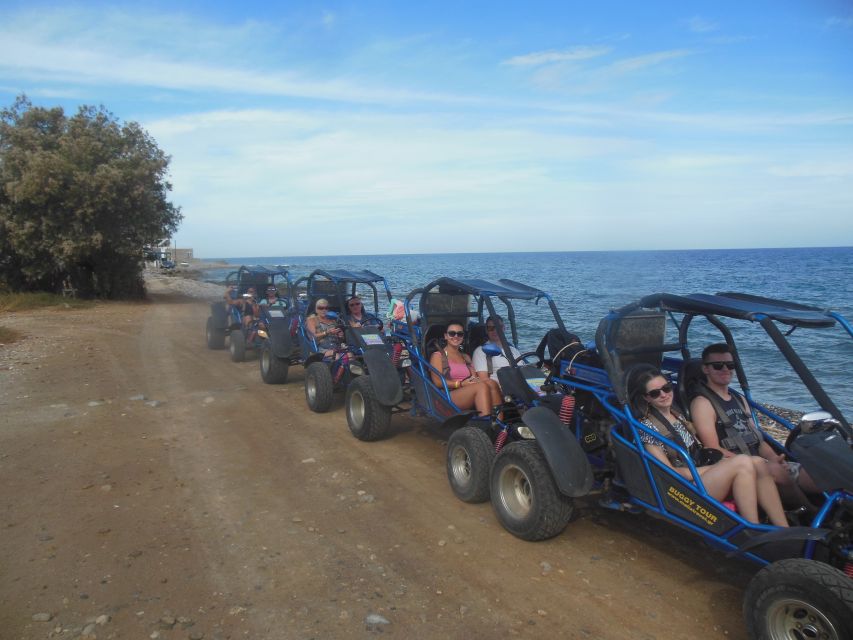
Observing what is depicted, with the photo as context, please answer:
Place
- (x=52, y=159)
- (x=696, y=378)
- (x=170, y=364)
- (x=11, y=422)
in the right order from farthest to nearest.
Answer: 1. (x=52, y=159)
2. (x=170, y=364)
3. (x=11, y=422)
4. (x=696, y=378)

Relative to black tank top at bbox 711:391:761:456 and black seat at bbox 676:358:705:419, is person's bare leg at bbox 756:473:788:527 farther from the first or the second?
black seat at bbox 676:358:705:419

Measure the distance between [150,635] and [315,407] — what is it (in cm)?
512

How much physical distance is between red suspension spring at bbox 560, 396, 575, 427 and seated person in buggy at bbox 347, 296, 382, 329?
185 inches

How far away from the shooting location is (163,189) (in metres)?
23.7

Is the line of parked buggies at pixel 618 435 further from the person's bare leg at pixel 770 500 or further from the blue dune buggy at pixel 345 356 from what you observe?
the person's bare leg at pixel 770 500

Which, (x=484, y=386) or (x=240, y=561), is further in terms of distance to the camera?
(x=484, y=386)

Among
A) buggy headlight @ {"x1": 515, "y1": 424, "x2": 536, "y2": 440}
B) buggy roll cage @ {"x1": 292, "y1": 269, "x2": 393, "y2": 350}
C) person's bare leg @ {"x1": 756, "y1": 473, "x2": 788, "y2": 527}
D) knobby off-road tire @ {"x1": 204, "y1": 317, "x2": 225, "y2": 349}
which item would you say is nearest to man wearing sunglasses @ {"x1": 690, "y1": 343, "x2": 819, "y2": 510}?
person's bare leg @ {"x1": 756, "y1": 473, "x2": 788, "y2": 527}

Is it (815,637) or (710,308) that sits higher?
(710,308)

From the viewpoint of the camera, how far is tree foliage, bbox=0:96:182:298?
20797 mm

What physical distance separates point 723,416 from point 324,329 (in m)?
5.99

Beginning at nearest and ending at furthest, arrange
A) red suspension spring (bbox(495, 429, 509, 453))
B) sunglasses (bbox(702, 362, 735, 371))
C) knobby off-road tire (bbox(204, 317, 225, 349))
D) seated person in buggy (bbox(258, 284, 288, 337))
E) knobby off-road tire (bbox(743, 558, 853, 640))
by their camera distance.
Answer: knobby off-road tire (bbox(743, 558, 853, 640))
sunglasses (bbox(702, 362, 735, 371))
red suspension spring (bbox(495, 429, 509, 453))
seated person in buggy (bbox(258, 284, 288, 337))
knobby off-road tire (bbox(204, 317, 225, 349))

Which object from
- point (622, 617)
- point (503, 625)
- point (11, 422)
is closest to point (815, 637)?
point (622, 617)

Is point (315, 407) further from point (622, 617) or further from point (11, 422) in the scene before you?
point (622, 617)

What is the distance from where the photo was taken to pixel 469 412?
5.83m
